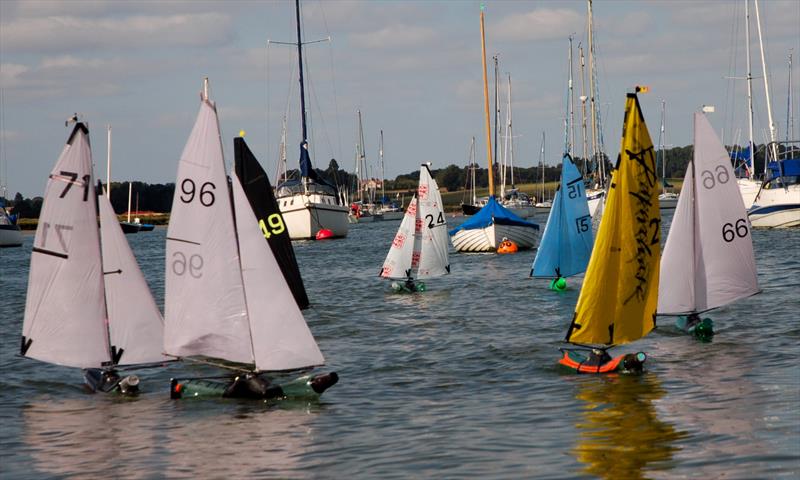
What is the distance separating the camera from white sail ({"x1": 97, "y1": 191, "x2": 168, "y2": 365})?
19906 mm

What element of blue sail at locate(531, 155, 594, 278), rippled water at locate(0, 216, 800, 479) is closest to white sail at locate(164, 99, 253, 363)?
rippled water at locate(0, 216, 800, 479)

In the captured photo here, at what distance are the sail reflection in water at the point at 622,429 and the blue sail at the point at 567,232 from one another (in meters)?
13.8

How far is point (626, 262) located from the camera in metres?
20.0

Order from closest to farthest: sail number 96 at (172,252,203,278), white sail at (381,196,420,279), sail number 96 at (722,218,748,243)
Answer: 1. sail number 96 at (172,252,203,278)
2. sail number 96 at (722,218,748,243)
3. white sail at (381,196,420,279)

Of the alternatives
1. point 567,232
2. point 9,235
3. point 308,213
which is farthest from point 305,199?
point 567,232

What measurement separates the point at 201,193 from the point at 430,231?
61.4ft

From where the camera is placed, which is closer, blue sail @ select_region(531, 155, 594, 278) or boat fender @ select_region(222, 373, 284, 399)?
boat fender @ select_region(222, 373, 284, 399)

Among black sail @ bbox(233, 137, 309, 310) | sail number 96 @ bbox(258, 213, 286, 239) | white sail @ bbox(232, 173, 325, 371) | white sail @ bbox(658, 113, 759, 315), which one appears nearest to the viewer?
white sail @ bbox(232, 173, 325, 371)

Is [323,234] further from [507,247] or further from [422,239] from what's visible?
[422,239]

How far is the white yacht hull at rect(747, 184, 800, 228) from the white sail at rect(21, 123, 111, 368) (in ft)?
169

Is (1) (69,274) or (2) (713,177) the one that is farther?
(2) (713,177)

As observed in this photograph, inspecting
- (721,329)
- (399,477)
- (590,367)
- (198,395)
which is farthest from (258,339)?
(721,329)

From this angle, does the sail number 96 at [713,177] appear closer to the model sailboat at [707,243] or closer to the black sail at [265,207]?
the model sailboat at [707,243]

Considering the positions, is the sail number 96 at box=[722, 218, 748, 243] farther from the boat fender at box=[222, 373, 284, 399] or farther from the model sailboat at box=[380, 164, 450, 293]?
the model sailboat at box=[380, 164, 450, 293]
